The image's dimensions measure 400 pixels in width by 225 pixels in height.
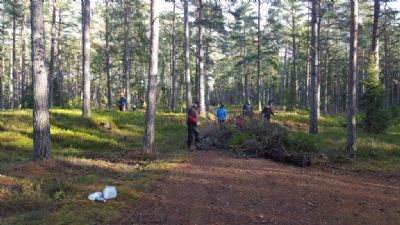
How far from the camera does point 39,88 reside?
995 cm

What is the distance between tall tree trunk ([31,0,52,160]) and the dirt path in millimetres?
4062

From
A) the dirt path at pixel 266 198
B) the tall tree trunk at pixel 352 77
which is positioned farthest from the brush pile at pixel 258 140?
the tall tree trunk at pixel 352 77

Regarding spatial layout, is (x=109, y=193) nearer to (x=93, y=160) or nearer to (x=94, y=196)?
(x=94, y=196)

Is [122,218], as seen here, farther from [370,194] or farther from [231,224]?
[370,194]

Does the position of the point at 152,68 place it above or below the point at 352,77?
above

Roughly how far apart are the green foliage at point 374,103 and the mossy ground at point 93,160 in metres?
0.65

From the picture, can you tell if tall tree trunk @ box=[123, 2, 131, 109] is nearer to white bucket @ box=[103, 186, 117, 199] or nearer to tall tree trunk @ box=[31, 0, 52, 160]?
tall tree trunk @ box=[31, 0, 52, 160]

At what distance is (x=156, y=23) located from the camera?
12.6 m

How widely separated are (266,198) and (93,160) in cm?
663

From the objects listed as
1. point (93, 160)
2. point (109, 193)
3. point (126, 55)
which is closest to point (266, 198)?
point (109, 193)

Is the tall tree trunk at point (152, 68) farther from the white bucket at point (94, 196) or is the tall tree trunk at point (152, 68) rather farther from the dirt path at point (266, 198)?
the white bucket at point (94, 196)

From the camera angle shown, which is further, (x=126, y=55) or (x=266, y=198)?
(x=126, y=55)

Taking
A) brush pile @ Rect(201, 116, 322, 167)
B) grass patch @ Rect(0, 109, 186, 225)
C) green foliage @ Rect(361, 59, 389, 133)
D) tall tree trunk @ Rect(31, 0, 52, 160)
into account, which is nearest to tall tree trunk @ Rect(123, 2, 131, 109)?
grass patch @ Rect(0, 109, 186, 225)

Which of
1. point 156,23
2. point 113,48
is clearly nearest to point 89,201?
point 156,23
